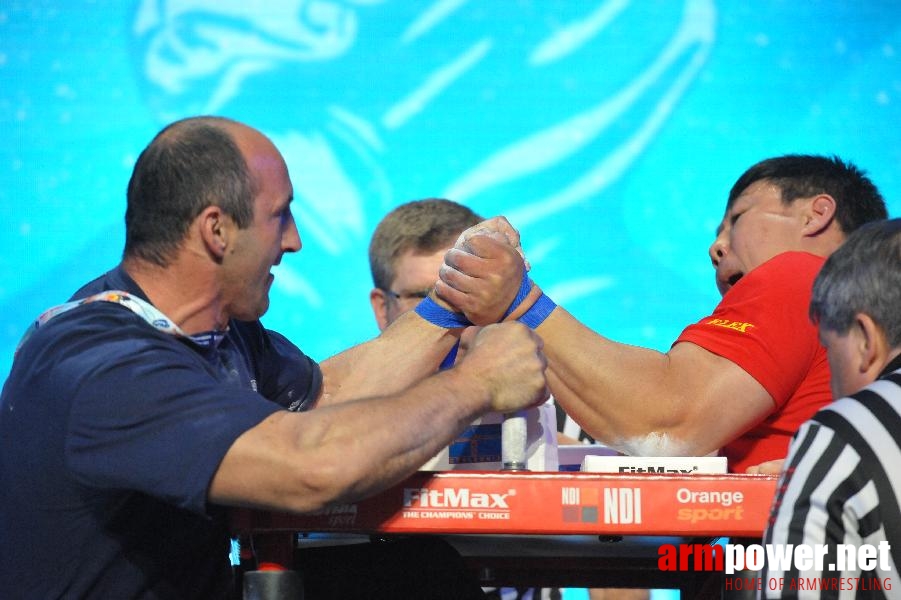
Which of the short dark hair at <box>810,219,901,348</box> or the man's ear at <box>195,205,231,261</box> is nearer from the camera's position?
the short dark hair at <box>810,219,901,348</box>

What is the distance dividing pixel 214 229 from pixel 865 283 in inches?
39.3

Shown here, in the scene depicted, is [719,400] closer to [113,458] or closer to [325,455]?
[325,455]

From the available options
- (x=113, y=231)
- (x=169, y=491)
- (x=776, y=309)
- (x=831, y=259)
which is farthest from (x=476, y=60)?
(x=169, y=491)

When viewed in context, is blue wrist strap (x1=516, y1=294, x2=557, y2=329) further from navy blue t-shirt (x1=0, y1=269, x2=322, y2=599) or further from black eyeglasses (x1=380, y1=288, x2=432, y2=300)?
black eyeglasses (x1=380, y1=288, x2=432, y2=300)

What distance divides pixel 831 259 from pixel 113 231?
282cm

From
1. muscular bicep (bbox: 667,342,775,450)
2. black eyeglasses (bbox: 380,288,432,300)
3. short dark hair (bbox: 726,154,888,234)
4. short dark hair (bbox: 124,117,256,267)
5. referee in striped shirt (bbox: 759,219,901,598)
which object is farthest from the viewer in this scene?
black eyeglasses (bbox: 380,288,432,300)

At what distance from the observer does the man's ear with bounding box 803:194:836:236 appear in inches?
92.9

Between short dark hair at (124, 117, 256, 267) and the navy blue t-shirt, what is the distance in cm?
10

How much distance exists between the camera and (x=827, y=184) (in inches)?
94.6

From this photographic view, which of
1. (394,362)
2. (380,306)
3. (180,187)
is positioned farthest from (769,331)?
(380,306)

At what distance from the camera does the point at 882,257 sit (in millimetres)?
1516

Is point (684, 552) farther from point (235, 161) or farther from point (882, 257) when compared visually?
point (235, 161)

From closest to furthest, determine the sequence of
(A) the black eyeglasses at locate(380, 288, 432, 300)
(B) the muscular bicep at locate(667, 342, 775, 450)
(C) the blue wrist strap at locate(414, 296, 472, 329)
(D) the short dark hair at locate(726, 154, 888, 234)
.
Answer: (B) the muscular bicep at locate(667, 342, 775, 450) < (C) the blue wrist strap at locate(414, 296, 472, 329) < (D) the short dark hair at locate(726, 154, 888, 234) < (A) the black eyeglasses at locate(380, 288, 432, 300)

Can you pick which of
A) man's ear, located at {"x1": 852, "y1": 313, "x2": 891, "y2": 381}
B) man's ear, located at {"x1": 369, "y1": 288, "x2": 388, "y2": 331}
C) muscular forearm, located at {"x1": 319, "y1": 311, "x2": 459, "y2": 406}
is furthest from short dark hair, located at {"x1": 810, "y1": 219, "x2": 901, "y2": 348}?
man's ear, located at {"x1": 369, "y1": 288, "x2": 388, "y2": 331}
